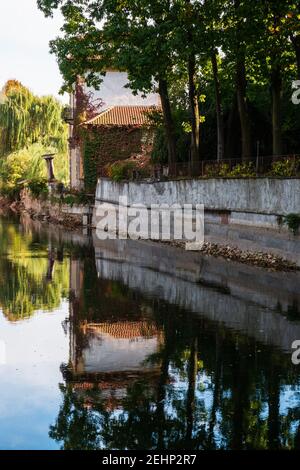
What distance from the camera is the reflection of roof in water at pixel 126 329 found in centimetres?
1338

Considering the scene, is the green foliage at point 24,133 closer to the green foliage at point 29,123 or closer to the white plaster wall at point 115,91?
the green foliage at point 29,123

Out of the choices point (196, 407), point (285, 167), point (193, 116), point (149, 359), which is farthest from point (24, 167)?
point (196, 407)

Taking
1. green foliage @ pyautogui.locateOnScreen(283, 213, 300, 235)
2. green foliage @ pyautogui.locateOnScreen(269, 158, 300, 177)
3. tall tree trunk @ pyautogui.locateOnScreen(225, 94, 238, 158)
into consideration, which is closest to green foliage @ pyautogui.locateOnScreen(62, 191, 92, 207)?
tall tree trunk @ pyautogui.locateOnScreen(225, 94, 238, 158)

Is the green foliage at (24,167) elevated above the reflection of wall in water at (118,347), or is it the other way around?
the green foliage at (24,167)

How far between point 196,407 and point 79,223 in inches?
1359

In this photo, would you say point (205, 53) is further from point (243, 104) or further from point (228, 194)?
point (228, 194)

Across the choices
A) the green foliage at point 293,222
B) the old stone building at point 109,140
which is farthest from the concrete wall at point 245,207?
the old stone building at point 109,140

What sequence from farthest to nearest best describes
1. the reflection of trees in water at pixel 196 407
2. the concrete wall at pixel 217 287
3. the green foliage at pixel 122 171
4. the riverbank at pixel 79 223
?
the green foliage at pixel 122 171 < the riverbank at pixel 79 223 < the concrete wall at pixel 217 287 < the reflection of trees in water at pixel 196 407

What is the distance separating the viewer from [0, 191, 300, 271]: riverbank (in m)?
21.7

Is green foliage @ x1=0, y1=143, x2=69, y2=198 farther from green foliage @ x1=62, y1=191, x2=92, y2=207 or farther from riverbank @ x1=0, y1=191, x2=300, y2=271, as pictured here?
green foliage @ x1=62, y1=191, x2=92, y2=207

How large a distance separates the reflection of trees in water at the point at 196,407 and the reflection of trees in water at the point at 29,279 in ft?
17.0

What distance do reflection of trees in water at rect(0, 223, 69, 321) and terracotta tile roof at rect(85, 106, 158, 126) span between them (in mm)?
17504

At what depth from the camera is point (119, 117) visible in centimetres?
4922
